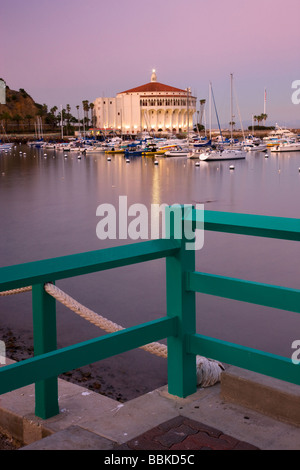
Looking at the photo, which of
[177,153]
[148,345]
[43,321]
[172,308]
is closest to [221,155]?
[177,153]

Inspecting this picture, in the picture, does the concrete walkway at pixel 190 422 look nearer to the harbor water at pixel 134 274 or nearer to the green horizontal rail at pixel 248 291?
the green horizontal rail at pixel 248 291

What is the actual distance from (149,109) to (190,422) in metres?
179

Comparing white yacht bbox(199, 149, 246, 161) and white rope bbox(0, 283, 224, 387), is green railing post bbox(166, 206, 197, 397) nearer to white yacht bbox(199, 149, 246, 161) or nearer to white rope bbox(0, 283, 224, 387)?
white rope bbox(0, 283, 224, 387)

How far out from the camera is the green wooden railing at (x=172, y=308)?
2715 mm

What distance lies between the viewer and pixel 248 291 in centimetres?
316

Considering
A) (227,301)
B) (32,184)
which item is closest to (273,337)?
(227,301)

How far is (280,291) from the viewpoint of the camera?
303 centimetres

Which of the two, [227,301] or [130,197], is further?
[130,197]

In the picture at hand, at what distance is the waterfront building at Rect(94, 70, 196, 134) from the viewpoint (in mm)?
177125

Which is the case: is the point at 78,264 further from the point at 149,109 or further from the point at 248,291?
the point at 149,109

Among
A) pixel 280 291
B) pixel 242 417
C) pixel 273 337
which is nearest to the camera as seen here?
pixel 280 291

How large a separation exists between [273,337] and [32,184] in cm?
3458

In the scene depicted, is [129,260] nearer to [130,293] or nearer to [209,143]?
[130,293]
